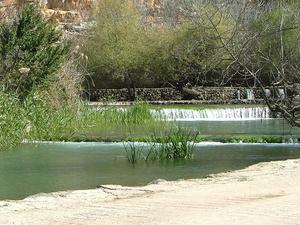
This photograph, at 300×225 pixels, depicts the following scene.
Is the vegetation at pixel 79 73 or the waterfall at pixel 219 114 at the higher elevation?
the vegetation at pixel 79 73

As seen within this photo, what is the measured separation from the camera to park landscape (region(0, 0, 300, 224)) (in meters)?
8.45

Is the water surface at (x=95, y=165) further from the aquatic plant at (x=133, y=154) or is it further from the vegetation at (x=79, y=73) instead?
the vegetation at (x=79, y=73)

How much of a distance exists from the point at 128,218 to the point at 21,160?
9474mm

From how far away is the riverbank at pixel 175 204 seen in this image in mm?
7570

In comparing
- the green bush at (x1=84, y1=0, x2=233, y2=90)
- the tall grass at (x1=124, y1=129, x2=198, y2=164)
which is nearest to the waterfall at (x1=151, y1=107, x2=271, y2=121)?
the green bush at (x1=84, y1=0, x2=233, y2=90)

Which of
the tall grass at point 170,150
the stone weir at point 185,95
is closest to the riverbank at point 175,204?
the tall grass at point 170,150

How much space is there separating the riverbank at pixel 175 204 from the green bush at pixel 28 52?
1276 centimetres

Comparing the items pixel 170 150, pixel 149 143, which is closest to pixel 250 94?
pixel 149 143

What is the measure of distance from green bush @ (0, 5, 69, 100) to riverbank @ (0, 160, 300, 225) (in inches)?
502

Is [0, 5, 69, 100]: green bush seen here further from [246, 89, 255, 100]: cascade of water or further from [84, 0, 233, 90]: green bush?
[84, 0, 233, 90]: green bush

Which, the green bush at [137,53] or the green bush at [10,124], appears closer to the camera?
the green bush at [10,124]

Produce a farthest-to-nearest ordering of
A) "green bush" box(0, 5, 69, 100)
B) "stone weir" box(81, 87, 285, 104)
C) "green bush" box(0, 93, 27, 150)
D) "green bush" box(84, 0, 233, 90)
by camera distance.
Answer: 1. "green bush" box(84, 0, 233, 90)
2. "stone weir" box(81, 87, 285, 104)
3. "green bush" box(0, 5, 69, 100)
4. "green bush" box(0, 93, 27, 150)

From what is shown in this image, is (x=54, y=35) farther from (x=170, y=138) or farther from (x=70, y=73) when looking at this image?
(x=170, y=138)

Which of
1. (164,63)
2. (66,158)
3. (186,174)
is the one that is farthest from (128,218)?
(164,63)
